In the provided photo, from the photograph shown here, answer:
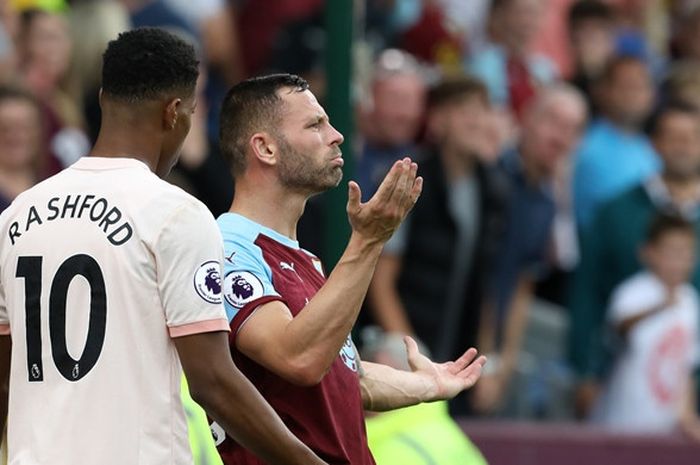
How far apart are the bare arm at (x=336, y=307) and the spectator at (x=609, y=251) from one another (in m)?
5.46

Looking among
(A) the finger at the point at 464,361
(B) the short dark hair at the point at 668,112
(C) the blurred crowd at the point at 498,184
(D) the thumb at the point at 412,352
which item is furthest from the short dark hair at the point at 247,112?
(B) the short dark hair at the point at 668,112

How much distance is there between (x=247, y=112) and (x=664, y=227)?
17.0ft

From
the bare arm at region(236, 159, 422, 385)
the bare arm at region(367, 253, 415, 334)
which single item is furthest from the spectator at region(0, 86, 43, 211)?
the bare arm at region(236, 159, 422, 385)

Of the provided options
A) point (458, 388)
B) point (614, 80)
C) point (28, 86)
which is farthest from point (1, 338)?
point (614, 80)

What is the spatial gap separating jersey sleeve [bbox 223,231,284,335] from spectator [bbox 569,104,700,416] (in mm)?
5280

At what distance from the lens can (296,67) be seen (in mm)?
11156

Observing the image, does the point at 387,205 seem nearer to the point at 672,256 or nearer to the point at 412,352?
the point at 412,352

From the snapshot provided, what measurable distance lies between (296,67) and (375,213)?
255 inches

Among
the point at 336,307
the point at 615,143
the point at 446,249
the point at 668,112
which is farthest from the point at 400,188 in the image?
the point at 615,143

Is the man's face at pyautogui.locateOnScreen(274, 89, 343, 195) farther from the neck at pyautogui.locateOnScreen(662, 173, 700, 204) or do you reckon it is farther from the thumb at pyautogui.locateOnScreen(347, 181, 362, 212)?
the neck at pyautogui.locateOnScreen(662, 173, 700, 204)

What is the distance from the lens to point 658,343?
388 inches

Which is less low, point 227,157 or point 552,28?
point 227,157

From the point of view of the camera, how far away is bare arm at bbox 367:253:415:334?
9.64m

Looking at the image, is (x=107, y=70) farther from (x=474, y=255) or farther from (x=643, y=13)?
(x=643, y=13)
